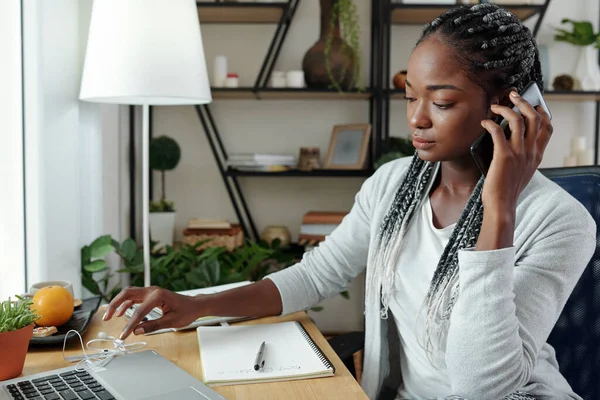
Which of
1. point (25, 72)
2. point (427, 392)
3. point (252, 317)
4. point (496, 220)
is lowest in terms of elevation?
point (427, 392)

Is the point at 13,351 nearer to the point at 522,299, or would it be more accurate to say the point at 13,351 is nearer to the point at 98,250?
the point at 522,299

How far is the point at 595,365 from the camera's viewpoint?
1199 mm

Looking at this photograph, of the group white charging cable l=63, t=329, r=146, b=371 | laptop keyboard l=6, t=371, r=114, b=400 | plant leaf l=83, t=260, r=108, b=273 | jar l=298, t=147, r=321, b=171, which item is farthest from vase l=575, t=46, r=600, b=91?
laptop keyboard l=6, t=371, r=114, b=400

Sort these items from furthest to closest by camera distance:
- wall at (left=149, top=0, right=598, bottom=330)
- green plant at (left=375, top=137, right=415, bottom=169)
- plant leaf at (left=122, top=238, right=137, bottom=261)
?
wall at (left=149, top=0, right=598, bottom=330) < green plant at (left=375, top=137, right=415, bottom=169) < plant leaf at (left=122, top=238, right=137, bottom=261)

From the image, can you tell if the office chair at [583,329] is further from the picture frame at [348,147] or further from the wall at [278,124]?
the wall at [278,124]

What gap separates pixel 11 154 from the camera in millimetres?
1604

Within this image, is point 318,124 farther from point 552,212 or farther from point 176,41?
point 552,212

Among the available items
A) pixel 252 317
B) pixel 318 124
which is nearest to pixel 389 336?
pixel 252 317

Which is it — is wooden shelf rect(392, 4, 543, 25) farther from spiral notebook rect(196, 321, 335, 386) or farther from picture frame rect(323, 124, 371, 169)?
spiral notebook rect(196, 321, 335, 386)

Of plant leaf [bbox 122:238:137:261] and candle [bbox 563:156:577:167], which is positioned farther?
candle [bbox 563:156:577:167]

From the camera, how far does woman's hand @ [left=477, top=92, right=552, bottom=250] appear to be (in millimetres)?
951

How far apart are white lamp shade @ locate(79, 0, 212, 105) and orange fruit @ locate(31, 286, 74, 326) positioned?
603 millimetres

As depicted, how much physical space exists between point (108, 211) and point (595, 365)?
173 centimetres

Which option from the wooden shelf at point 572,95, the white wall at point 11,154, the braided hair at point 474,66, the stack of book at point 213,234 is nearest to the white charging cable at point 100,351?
the braided hair at point 474,66
